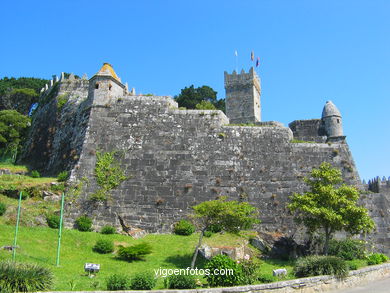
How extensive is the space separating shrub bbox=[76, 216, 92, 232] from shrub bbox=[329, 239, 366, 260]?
14.4m

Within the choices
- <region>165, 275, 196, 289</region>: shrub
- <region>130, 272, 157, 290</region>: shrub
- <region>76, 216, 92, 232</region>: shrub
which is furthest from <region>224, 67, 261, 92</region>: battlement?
<region>130, 272, 157, 290</region>: shrub

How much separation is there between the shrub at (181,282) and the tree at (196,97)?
56.4m

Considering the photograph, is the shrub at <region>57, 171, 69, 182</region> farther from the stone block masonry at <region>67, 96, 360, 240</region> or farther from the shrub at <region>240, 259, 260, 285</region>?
the shrub at <region>240, 259, 260, 285</region>

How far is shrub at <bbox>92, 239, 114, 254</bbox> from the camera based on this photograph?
20.2 meters

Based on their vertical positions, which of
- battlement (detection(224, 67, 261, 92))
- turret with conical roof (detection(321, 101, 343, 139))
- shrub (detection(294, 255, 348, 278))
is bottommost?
shrub (detection(294, 255, 348, 278))

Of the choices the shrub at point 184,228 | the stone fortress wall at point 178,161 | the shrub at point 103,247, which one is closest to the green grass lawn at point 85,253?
the shrub at point 103,247

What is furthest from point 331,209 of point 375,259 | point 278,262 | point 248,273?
point 248,273

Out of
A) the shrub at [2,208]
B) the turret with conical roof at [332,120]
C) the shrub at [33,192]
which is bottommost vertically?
the shrub at [2,208]

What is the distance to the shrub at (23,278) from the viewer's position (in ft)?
35.7

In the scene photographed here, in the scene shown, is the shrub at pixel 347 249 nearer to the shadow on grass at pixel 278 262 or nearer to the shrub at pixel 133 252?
the shadow on grass at pixel 278 262

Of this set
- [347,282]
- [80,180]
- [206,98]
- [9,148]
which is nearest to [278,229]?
[347,282]

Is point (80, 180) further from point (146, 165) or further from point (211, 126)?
point (211, 126)

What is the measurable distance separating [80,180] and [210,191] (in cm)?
868

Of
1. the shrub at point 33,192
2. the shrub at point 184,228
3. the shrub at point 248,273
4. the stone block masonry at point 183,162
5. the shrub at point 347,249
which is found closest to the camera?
the shrub at point 248,273
